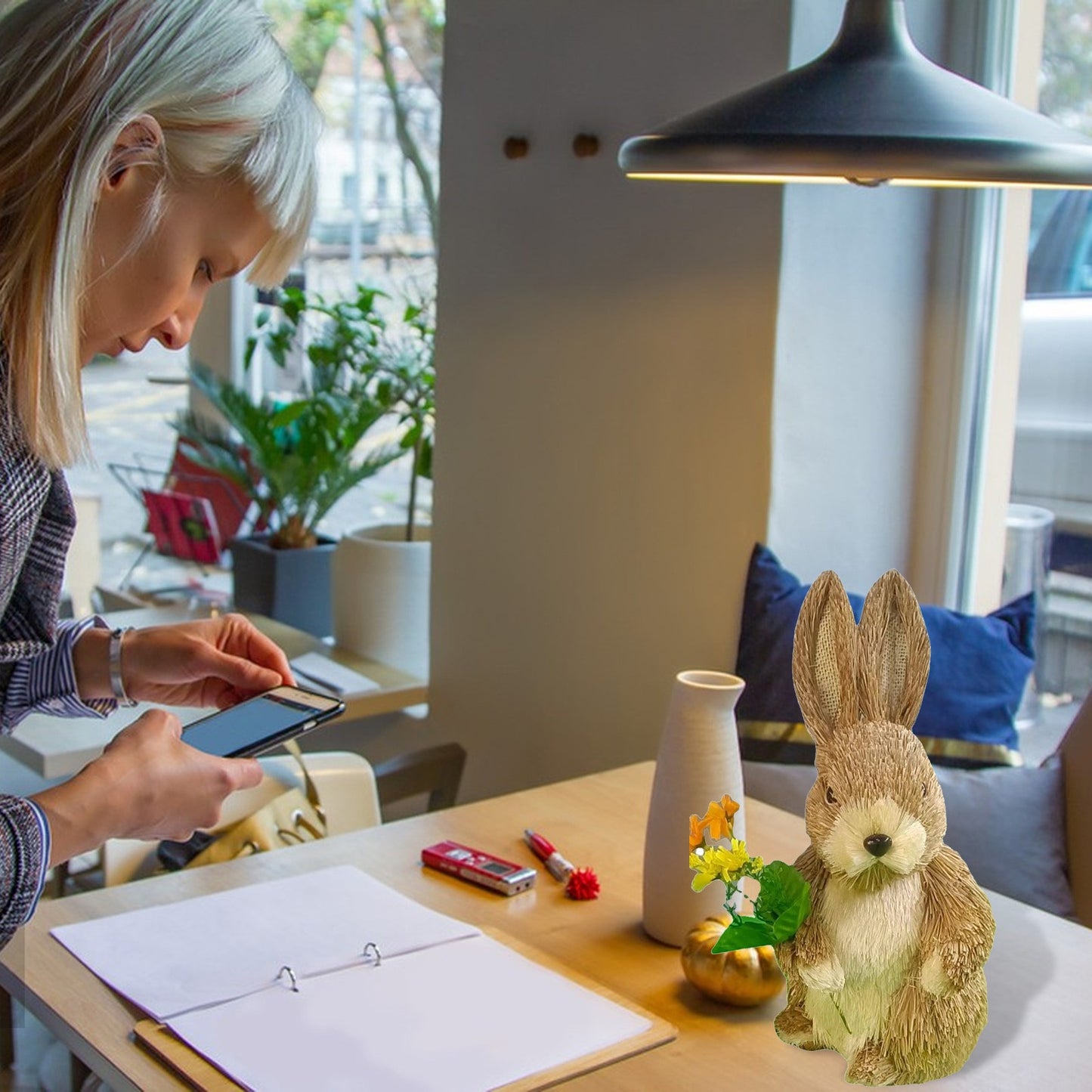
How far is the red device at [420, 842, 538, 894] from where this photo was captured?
1.46 metres

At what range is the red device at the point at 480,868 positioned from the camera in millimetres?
1464

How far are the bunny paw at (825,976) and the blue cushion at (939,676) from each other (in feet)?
3.14

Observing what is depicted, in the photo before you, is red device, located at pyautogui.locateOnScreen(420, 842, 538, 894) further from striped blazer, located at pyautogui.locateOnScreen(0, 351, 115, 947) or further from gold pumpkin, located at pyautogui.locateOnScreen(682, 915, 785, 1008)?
striped blazer, located at pyautogui.locateOnScreen(0, 351, 115, 947)

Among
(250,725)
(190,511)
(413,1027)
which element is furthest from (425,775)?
(190,511)

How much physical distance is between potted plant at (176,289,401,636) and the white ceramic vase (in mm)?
1813

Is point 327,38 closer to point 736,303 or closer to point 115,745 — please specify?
point 736,303

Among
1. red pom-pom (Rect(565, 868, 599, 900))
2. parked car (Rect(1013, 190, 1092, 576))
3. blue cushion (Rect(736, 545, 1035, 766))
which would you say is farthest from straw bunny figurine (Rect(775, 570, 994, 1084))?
parked car (Rect(1013, 190, 1092, 576))

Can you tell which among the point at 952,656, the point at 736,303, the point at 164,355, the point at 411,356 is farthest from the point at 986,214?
the point at 164,355

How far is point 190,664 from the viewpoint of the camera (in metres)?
1.47

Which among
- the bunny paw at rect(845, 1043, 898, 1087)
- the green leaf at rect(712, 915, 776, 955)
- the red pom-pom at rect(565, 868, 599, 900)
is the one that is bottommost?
the red pom-pom at rect(565, 868, 599, 900)

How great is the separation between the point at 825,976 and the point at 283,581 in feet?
7.39

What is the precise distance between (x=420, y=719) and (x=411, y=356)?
0.77 metres

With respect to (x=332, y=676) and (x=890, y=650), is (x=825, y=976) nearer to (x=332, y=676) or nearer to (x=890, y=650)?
(x=890, y=650)

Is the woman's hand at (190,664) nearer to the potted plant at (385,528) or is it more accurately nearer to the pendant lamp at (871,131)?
the pendant lamp at (871,131)
